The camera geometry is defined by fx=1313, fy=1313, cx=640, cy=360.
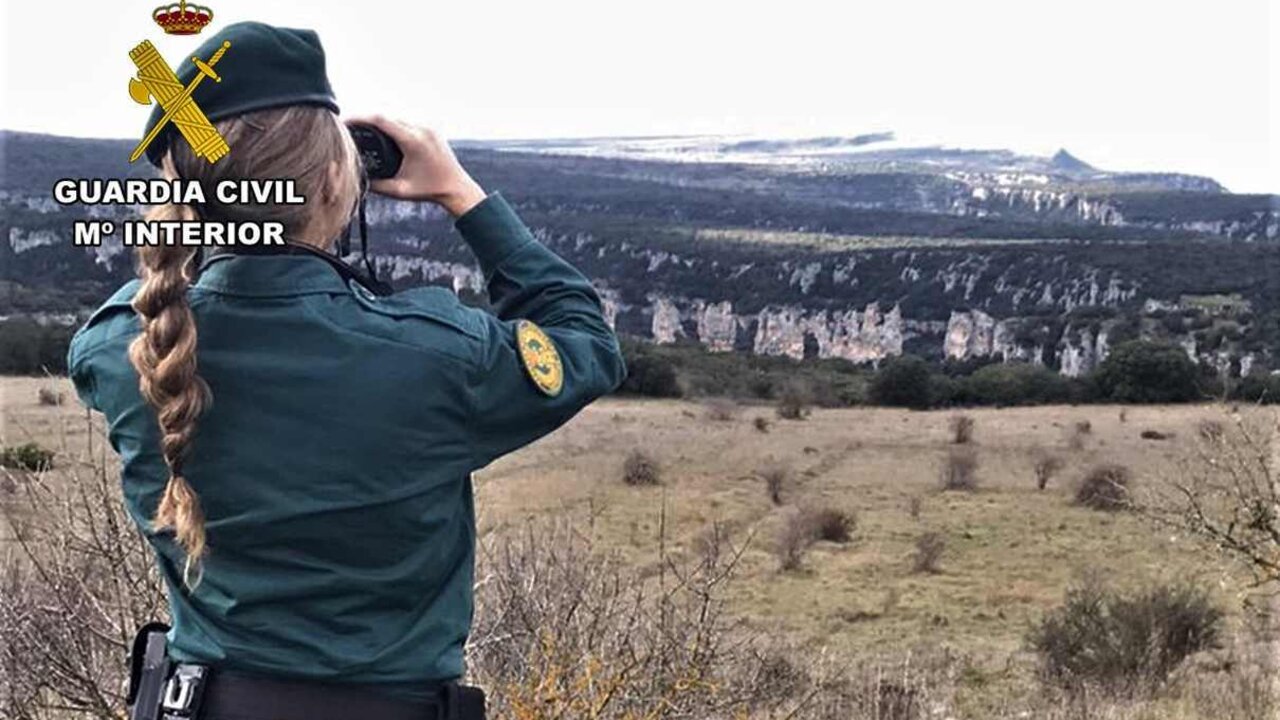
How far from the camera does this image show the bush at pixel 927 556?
19406 mm

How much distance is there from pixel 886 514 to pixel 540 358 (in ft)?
76.8

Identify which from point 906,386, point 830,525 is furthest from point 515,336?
point 906,386

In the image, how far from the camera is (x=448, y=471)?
1.52 meters

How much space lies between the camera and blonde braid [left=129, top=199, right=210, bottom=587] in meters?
1.42

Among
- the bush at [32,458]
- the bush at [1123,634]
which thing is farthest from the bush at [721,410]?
the bush at [32,458]

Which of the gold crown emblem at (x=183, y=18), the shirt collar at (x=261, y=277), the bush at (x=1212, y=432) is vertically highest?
the gold crown emblem at (x=183, y=18)

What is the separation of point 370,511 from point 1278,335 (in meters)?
50.6

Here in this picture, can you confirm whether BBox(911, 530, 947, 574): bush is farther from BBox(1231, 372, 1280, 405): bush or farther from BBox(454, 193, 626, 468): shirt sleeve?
BBox(454, 193, 626, 468): shirt sleeve

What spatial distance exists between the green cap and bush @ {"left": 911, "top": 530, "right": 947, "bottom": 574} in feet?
61.2

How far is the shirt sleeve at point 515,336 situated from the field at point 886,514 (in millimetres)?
4774

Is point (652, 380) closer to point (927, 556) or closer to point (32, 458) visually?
point (927, 556)

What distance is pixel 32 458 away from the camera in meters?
6.83

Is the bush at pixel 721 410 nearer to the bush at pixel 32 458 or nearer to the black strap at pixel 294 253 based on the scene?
the bush at pixel 32 458

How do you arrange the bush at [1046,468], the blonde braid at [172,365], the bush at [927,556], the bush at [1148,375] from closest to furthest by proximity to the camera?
1. the blonde braid at [172,365]
2. the bush at [927,556]
3. the bush at [1046,468]
4. the bush at [1148,375]
